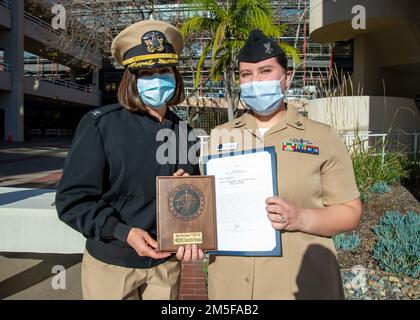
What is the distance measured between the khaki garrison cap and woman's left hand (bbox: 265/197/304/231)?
86 cm

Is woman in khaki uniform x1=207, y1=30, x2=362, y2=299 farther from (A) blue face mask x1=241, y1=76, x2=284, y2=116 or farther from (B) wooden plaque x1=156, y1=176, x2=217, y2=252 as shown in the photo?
(B) wooden plaque x1=156, y1=176, x2=217, y2=252

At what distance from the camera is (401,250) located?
11.7ft

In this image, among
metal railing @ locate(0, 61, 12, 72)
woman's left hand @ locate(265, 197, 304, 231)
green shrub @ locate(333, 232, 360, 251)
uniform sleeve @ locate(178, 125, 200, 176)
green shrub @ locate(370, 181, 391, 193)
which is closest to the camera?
woman's left hand @ locate(265, 197, 304, 231)

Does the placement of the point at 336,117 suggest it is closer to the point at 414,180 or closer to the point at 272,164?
the point at 414,180

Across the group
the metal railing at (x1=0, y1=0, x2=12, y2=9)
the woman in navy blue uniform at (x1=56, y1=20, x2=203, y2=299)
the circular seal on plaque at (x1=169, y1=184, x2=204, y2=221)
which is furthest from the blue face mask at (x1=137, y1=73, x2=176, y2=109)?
the metal railing at (x1=0, y1=0, x2=12, y2=9)

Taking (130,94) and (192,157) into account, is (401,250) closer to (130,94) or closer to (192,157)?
(192,157)

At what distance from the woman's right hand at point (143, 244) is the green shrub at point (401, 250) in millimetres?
2682

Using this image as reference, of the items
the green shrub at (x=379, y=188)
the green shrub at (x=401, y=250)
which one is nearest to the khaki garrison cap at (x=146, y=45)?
the green shrub at (x=401, y=250)

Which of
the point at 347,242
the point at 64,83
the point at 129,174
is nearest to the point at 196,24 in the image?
the point at 347,242

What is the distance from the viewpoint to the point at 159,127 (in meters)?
1.88

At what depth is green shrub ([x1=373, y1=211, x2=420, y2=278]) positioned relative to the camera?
11.1 feet

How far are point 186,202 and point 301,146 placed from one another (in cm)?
58

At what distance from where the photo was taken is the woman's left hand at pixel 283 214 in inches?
60.4

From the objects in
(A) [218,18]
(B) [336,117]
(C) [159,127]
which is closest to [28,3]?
(A) [218,18]
